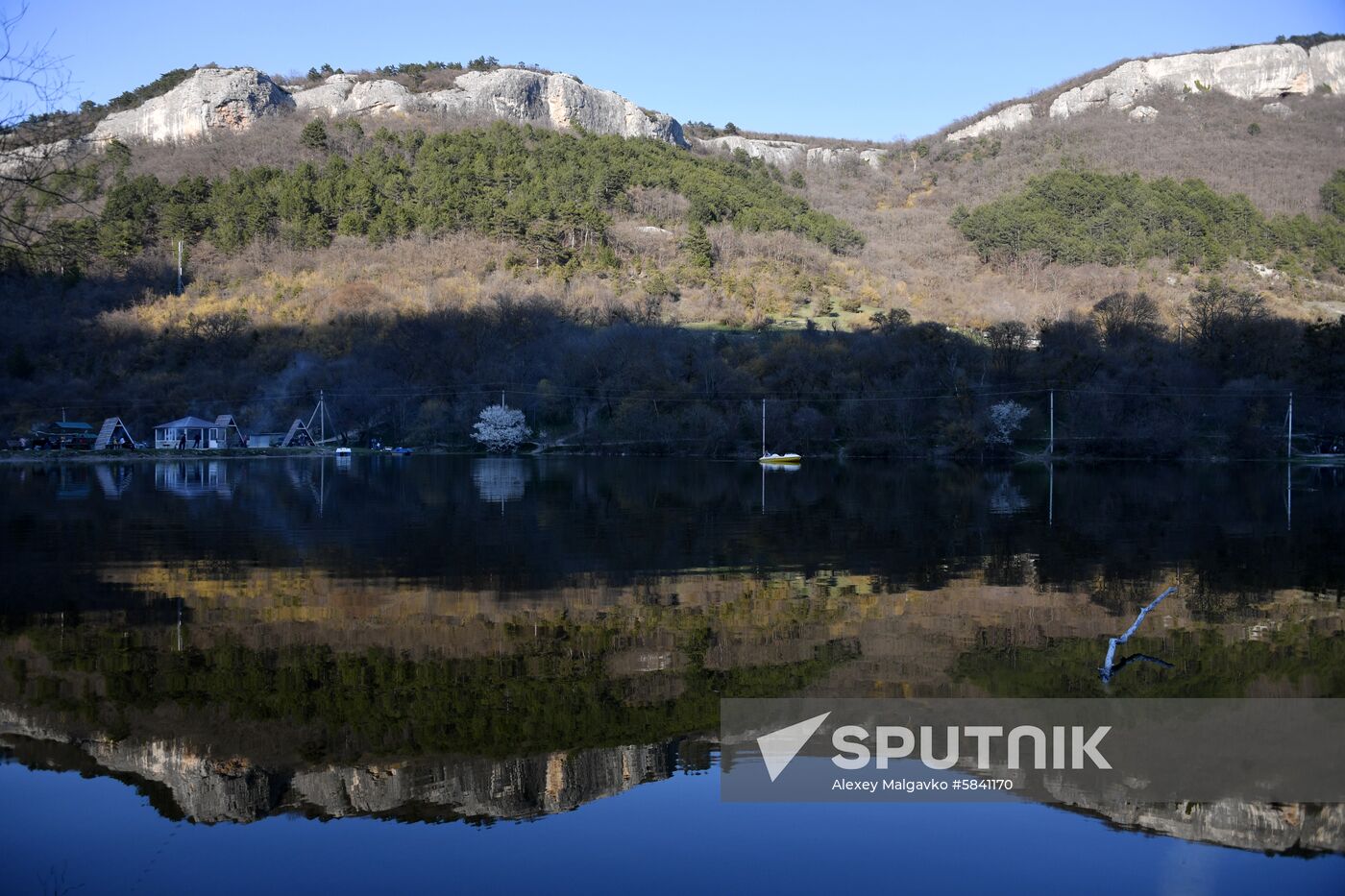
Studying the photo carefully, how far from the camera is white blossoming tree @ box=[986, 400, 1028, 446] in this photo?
212 feet

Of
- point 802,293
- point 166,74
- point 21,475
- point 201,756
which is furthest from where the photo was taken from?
point 166,74

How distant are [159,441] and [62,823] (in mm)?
71704

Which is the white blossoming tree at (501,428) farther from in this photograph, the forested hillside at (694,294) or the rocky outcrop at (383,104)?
the rocky outcrop at (383,104)

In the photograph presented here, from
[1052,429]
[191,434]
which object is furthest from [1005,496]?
[191,434]

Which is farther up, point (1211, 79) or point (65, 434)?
point (1211, 79)

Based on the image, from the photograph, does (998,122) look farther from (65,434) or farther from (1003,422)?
(65,434)

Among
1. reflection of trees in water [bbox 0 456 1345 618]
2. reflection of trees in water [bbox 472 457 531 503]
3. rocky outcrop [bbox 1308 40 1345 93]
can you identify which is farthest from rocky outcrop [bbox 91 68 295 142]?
rocky outcrop [bbox 1308 40 1345 93]

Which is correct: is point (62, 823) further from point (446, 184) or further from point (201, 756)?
point (446, 184)

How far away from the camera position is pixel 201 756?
345 inches

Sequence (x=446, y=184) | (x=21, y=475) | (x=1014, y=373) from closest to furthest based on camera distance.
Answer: (x=21, y=475) < (x=1014, y=373) < (x=446, y=184)

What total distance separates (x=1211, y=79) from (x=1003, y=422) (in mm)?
119739

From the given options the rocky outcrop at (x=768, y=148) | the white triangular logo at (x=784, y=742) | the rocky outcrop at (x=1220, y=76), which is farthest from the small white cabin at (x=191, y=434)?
the rocky outcrop at (x=1220, y=76)

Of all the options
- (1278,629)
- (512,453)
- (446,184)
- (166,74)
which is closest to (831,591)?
(1278,629)

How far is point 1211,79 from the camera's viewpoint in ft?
509
